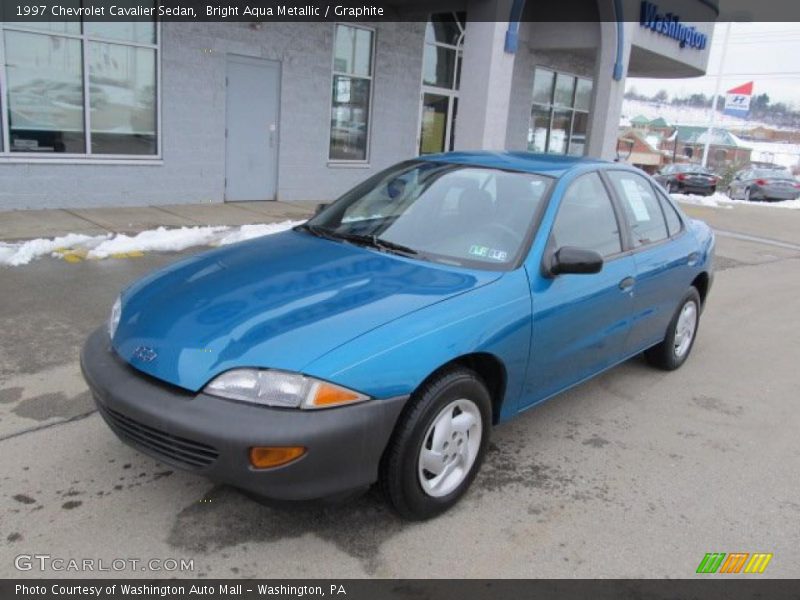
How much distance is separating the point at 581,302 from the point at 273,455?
6.38 feet

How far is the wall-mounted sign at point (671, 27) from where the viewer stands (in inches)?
585

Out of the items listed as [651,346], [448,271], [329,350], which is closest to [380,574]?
[329,350]

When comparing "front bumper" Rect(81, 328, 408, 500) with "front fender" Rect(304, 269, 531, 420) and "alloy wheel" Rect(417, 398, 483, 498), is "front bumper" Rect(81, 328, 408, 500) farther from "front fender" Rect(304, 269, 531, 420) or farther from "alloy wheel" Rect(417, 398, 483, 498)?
"alloy wheel" Rect(417, 398, 483, 498)

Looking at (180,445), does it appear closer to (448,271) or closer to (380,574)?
(380,574)

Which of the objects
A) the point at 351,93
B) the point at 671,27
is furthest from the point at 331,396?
the point at 671,27

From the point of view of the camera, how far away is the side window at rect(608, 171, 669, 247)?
4.48m

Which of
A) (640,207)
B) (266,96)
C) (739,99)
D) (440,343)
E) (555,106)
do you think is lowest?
(440,343)

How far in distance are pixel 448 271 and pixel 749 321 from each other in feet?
16.5

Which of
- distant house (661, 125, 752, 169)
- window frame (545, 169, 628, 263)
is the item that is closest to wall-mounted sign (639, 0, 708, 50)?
window frame (545, 169, 628, 263)

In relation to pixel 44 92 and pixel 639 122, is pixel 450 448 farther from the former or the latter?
pixel 639 122

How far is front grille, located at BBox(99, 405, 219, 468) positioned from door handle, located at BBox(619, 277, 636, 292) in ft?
8.53

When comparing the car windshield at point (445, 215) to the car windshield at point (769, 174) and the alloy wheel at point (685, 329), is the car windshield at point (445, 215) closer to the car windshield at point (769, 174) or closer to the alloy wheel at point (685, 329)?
the alloy wheel at point (685, 329)

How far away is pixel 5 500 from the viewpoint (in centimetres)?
309

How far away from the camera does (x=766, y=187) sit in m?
25.6
